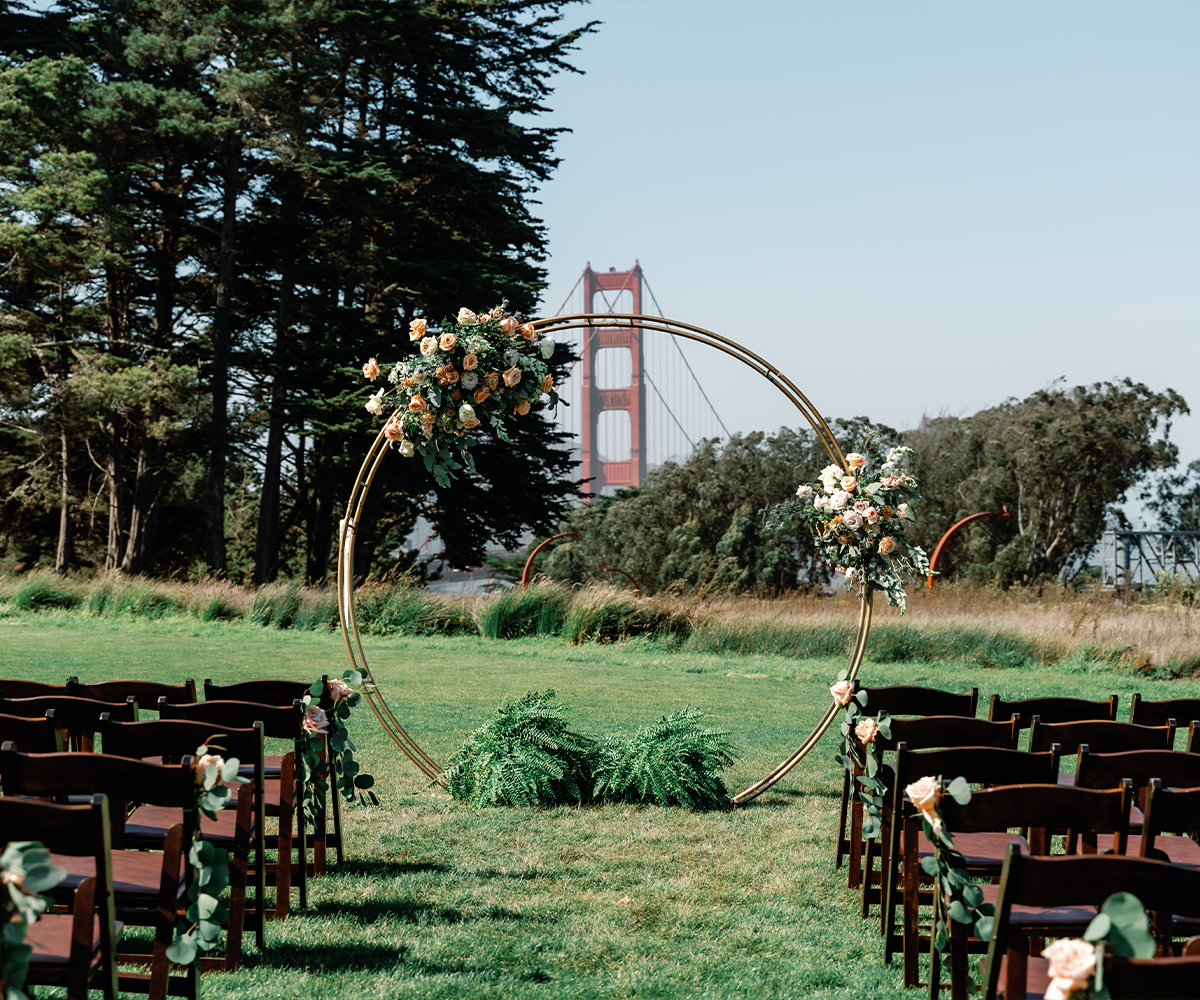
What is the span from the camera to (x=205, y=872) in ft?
9.59

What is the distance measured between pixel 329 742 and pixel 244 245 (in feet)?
69.0

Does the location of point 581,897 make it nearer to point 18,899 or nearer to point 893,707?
point 893,707

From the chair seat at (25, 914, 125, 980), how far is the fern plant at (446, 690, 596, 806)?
3236mm

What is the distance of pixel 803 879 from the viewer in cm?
478

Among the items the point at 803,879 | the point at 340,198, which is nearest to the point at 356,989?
the point at 803,879

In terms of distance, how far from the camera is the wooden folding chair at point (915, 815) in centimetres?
333

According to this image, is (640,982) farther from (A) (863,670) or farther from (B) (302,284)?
(B) (302,284)

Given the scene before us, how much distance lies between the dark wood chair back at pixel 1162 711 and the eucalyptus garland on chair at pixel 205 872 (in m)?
2.39

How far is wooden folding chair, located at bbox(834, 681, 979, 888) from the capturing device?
4.71m

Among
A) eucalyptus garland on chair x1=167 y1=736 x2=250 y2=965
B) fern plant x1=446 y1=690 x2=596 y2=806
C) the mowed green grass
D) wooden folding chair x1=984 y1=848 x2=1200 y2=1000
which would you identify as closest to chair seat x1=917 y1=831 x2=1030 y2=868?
the mowed green grass

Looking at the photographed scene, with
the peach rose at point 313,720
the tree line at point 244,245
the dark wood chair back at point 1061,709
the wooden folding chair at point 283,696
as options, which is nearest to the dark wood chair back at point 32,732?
the wooden folding chair at point 283,696

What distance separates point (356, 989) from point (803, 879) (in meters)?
2.17

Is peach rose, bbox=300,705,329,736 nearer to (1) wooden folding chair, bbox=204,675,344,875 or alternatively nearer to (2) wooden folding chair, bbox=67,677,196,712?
(1) wooden folding chair, bbox=204,675,344,875

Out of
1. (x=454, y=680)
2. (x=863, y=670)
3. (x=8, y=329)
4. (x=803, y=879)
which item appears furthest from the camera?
(x=8, y=329)
